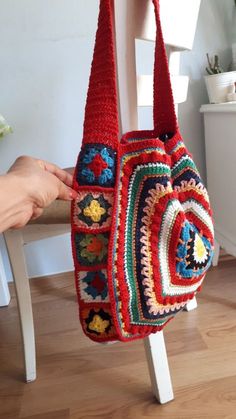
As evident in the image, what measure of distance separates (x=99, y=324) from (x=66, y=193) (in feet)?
0.62

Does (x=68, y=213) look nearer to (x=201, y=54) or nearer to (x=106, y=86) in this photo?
(x=106, y=86)

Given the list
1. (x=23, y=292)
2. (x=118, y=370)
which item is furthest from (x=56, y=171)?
(x=118, y=370)

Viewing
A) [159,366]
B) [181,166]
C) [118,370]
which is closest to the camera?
[181,166]

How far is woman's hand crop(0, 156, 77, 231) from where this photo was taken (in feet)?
1.27

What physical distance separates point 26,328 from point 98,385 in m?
0.21

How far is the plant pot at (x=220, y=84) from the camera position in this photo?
42.5 inches

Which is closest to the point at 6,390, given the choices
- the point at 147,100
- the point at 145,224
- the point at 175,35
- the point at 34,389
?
the point at 34,389

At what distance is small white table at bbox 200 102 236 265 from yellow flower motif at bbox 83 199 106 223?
0.64 m

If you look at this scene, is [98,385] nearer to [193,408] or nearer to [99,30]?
[193,408]

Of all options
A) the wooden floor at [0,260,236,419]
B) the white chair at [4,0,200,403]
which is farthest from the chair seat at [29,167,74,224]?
the wooden floor at [0,260,236,419]

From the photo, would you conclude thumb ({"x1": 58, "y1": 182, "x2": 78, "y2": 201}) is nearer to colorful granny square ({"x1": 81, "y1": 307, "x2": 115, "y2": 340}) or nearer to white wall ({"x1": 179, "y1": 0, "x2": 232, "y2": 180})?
colorful granny square ({"x1": 81, "y1": 307, "x2": 115, "y2": 340})

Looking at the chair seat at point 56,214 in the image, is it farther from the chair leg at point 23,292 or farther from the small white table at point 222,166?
the small white table at point 222,166

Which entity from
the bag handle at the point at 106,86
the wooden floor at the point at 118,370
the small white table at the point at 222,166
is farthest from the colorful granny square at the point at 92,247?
the small white table at the point at 222,166

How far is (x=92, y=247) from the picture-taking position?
47cm
